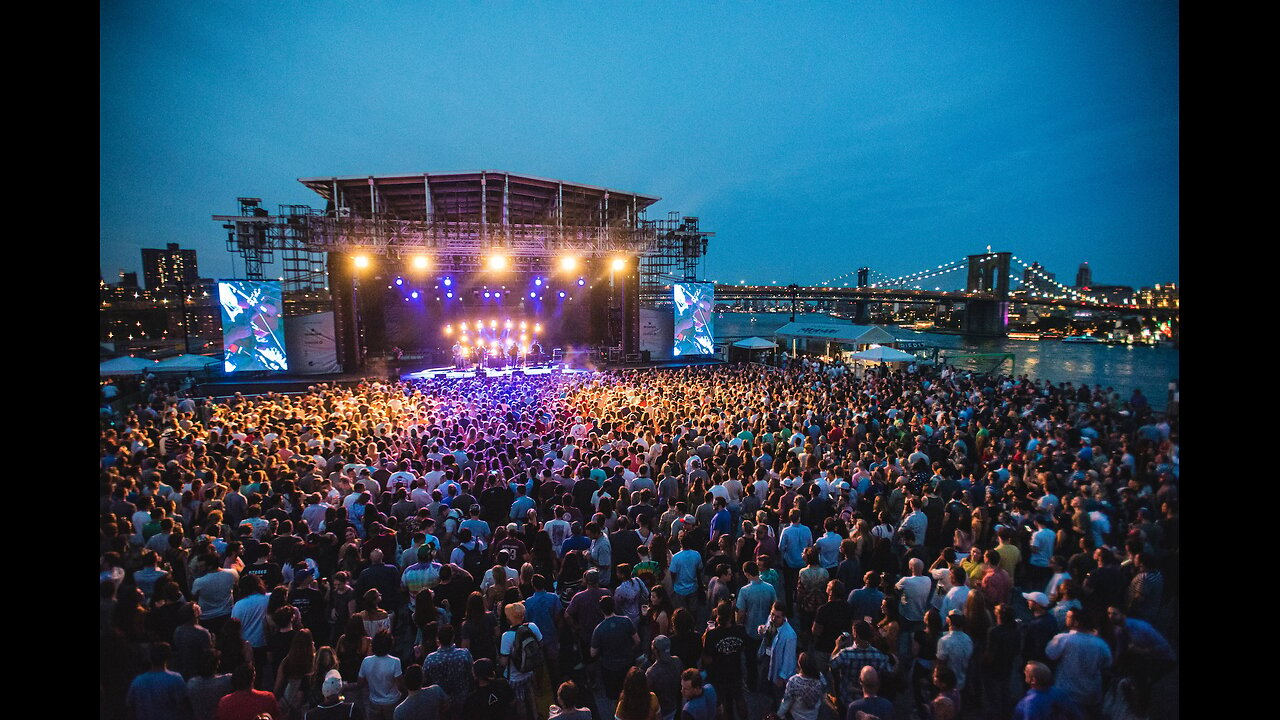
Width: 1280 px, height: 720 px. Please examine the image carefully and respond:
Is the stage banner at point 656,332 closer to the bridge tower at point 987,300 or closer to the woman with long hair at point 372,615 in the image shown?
the woman with long hair at point 372,615

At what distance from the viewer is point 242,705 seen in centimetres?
279

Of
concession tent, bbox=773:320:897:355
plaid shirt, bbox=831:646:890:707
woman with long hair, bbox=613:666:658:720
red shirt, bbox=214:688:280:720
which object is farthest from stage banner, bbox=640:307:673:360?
red shirt, bbox=214:688:280:720

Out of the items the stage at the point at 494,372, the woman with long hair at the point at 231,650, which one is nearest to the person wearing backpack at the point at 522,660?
the woman with long hair at the point at 231,650

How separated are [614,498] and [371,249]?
53.8 feet

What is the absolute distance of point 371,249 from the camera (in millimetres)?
18188

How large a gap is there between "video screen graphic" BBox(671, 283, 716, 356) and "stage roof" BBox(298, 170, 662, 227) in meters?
3.90

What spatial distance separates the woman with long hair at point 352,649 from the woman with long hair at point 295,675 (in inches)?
6.9

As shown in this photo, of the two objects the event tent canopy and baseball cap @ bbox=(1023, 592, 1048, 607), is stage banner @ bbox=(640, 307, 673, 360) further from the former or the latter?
baseball cap @ bbox=(1023, 592, 1048, 607)

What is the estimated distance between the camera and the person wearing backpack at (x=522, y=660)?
3398 millimetres

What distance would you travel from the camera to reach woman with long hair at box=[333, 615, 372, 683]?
3.32 metres
